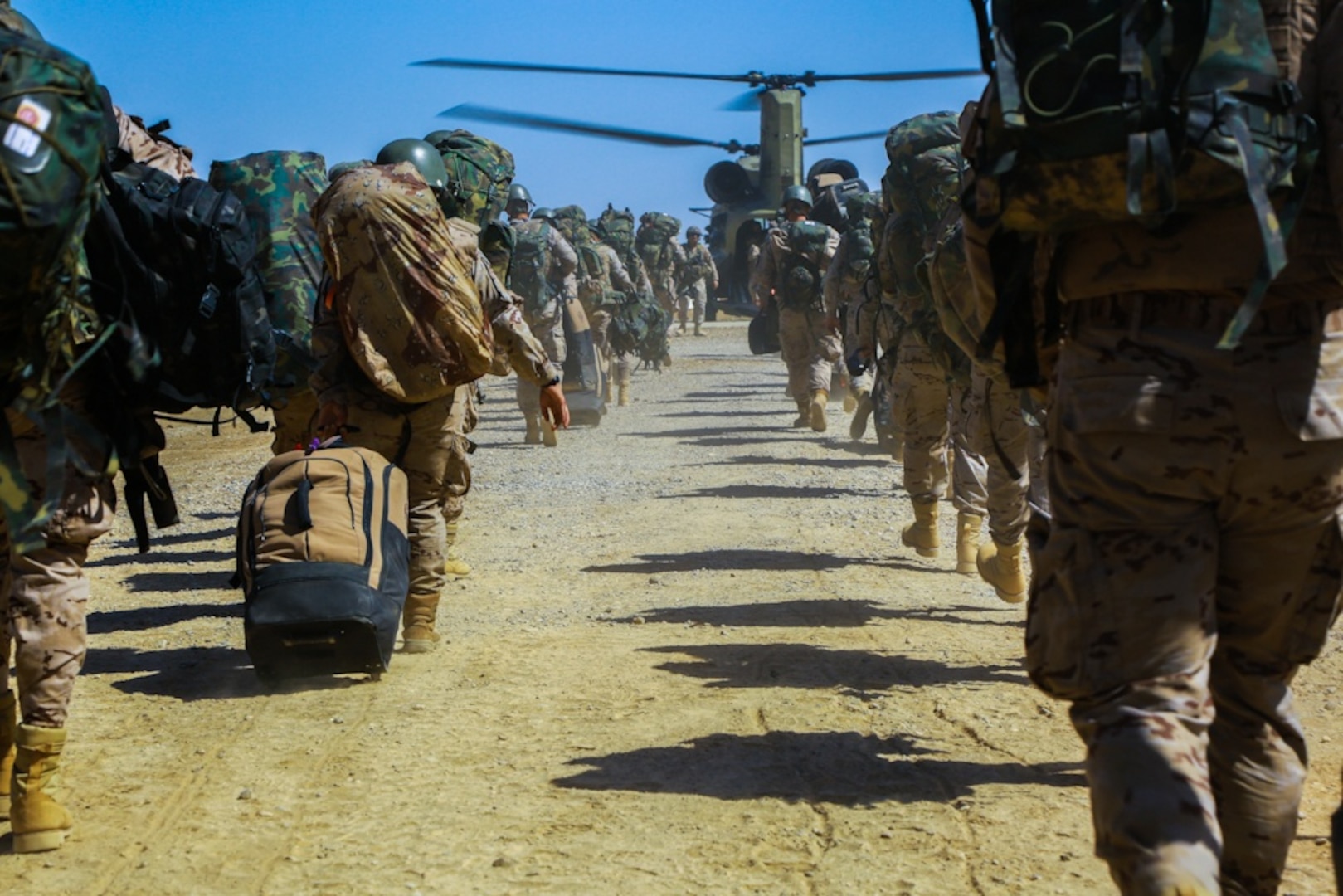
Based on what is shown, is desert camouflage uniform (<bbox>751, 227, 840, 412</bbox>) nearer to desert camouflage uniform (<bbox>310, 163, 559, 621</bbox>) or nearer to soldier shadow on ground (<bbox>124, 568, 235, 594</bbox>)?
soldier shadow on ground (<bbox>124, 568, 235, 594</bbox>)

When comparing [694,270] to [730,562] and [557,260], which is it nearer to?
[557,260]

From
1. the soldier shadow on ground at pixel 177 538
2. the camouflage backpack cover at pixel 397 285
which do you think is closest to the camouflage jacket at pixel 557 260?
the soldier shadow on ground at pixel 177 538

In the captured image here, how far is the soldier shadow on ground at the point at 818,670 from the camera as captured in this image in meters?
6.37

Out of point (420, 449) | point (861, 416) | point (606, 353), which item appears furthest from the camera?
point (606, 353)

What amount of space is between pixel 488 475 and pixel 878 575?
626 cm

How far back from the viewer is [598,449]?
1686 cm

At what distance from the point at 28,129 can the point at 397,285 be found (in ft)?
11.4

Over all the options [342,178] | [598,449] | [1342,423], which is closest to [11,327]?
[1342,423]

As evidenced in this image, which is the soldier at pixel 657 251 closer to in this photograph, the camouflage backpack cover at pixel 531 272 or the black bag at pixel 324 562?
the camouflage backpack cover at pixel 531 272

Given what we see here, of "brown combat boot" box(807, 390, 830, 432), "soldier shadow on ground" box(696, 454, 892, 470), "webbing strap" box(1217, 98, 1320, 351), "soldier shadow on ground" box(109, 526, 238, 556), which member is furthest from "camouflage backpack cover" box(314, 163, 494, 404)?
"brown combat boot" box(807, 390, 830, 432)

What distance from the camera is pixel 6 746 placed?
482 cm

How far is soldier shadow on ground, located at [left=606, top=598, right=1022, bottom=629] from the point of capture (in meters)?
7.69

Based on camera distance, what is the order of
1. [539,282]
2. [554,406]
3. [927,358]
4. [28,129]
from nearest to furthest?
[28,129]
[554,406]
[927,358]
[539,282]

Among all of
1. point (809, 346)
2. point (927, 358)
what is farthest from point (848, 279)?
point (927, 358)
